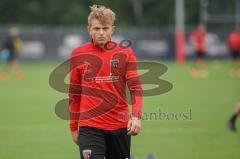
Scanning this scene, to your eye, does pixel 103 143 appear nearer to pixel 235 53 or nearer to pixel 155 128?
pixel 155 128

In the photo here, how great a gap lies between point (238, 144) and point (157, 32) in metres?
35.9

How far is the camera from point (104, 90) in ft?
24.9

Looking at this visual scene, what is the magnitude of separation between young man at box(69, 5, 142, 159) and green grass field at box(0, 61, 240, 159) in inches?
163

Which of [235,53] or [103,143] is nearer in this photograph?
[103,143]

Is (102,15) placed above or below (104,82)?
above

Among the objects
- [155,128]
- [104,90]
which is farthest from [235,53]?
[104,90]

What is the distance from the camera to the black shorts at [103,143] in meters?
7.38

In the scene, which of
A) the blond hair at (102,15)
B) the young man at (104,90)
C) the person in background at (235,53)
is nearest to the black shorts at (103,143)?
the young man at (104,90)

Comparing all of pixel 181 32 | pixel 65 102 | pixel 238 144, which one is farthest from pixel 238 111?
pixel 181 32

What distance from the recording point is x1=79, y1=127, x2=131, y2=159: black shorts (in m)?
7.38

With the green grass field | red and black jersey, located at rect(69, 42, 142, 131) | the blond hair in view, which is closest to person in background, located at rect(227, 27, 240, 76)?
the green grass field

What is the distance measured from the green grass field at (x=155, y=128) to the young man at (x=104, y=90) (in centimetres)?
415

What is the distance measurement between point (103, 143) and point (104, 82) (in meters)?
0.63

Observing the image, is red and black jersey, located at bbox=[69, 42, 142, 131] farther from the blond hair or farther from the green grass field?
the green grass field
